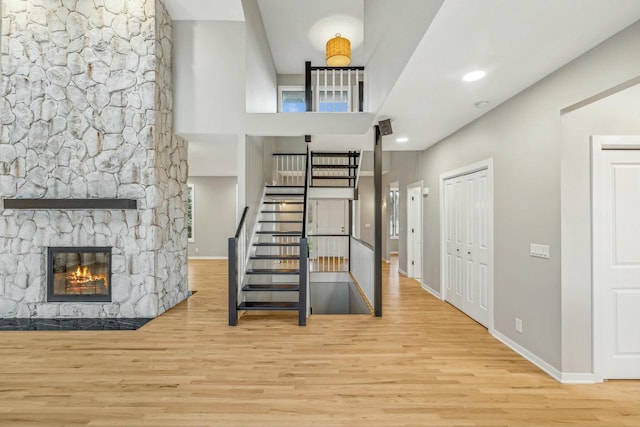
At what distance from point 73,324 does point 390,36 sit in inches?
205

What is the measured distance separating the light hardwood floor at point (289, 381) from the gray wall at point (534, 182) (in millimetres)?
411

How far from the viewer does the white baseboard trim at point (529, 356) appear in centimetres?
260

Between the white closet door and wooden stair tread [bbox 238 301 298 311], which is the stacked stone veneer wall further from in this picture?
the white closet door

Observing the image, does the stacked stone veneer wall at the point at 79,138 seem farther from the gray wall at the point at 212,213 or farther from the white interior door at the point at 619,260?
the gray wall at the point at 212,213

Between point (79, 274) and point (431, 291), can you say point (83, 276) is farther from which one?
point (431, 291)

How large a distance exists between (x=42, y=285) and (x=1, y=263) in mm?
618

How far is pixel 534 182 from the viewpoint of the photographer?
9.47 ft

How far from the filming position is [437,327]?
12.5 feet

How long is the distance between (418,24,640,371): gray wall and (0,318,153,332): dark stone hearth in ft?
14.6

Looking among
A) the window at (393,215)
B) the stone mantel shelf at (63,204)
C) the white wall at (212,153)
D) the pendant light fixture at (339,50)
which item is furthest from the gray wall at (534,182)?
the window at (393,215)

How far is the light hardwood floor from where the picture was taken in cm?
212

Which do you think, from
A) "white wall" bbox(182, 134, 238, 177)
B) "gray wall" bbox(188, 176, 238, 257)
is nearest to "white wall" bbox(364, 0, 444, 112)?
"white wall" bbox(182, 134, 238, 177)

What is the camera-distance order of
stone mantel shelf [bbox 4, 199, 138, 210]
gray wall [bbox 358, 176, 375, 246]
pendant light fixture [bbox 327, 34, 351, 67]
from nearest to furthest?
1. stone mantel shelf [bbox 4, 199, 138, 210]
2. pendant light fixture [bbox 327, 34, 351, 67]
3. gray wall [bbox 358, 176, 375, 246]

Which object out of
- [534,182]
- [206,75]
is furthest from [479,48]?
[206,75]
